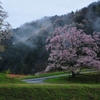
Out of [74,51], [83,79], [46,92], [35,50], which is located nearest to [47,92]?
[46,92]

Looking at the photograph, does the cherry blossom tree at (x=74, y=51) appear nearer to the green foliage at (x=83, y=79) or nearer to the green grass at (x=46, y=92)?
the green foliage at (x=83, y=79)

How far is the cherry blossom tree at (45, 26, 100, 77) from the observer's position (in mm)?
27234

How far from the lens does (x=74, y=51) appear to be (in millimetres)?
27531

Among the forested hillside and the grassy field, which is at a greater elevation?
the forested hillside

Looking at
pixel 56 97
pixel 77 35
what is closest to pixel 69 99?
pixel 56 97

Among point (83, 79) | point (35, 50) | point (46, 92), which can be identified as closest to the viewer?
point (46, 92)

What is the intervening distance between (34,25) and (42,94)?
102019mm

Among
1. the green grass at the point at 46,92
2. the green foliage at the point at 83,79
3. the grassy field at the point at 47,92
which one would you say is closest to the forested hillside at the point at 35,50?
the green foliage at the point at 83,79

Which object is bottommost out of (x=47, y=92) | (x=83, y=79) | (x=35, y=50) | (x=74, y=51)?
(x=47, y=92)

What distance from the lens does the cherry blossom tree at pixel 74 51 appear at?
27.2 m

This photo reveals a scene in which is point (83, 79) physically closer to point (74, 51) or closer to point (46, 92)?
point (74, 51)

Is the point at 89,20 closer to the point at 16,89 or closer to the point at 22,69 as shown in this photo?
the point at 22,69

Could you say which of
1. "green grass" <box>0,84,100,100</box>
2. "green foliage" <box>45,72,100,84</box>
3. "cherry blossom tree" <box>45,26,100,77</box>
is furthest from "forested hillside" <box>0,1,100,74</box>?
"green grass" <box>0,84,100,100</box>

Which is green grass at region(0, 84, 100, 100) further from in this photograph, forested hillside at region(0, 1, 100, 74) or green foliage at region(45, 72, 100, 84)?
forested hillside at region(0, 1, 100, 74)
